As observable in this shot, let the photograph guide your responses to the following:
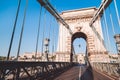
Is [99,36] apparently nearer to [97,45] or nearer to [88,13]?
[97,45]

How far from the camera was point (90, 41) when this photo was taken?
2020 centimetres

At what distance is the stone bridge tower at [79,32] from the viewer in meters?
19.6

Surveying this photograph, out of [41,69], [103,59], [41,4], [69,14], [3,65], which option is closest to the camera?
[3,65]

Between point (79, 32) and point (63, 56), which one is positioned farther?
point (79, 32)

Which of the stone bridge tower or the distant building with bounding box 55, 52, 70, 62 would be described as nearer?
the stone bridge tower

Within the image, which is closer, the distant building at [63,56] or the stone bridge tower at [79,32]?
the stone bridge tower at [79,32]

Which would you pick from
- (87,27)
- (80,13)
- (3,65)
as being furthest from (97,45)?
(3,65)

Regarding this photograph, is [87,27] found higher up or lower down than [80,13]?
lower down

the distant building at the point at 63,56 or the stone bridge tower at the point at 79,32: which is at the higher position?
the stone bridge tower at the point at 79,32

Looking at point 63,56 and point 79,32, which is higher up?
point 79,32

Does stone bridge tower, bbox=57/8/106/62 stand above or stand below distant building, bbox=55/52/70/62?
above

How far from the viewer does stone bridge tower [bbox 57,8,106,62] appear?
19609 millimetres

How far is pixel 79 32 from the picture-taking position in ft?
71.8

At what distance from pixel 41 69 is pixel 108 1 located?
10.2m
